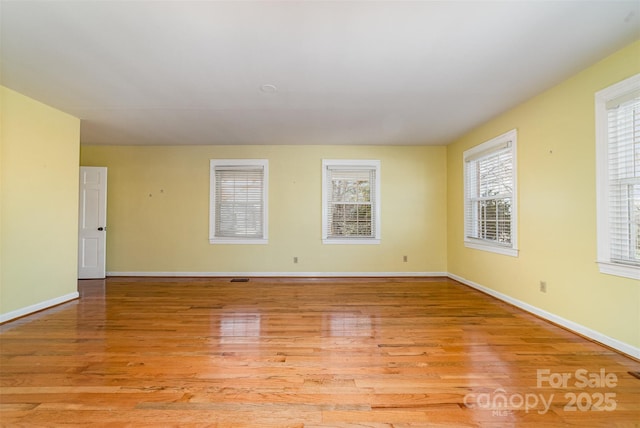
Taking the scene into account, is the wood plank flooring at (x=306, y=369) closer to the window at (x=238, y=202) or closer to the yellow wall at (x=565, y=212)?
the yellow wall at (x=565, y=212)

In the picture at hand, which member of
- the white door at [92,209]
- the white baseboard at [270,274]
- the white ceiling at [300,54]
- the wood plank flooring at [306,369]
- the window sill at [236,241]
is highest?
the white ceiling at [300,54]

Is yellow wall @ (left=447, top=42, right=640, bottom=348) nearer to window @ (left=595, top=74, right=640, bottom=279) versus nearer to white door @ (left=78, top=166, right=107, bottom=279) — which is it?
window @ (left=595, top=74, right=640, bottom=279)

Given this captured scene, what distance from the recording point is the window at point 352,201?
17.2 ft

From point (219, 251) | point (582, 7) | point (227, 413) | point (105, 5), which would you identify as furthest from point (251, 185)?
point (582, 7)

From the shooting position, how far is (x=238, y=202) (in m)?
5.25

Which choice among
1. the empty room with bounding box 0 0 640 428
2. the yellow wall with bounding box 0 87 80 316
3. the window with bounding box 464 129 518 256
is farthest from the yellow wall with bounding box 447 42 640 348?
the yellow wall with bounding box 0 87 80 316

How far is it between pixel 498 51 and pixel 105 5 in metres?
2.83

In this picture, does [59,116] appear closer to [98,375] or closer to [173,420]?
[98,375]

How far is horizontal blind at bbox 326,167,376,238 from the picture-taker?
526 centimetres

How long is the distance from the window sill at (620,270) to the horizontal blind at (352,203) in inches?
126

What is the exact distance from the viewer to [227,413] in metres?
1.57

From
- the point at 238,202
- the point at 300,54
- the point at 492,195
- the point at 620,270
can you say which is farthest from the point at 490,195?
the point at 238,202

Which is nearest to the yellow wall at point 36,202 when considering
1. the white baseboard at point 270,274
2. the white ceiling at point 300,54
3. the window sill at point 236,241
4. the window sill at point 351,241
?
the white ceiling at point 300,54

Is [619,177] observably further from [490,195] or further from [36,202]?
[36,202]
